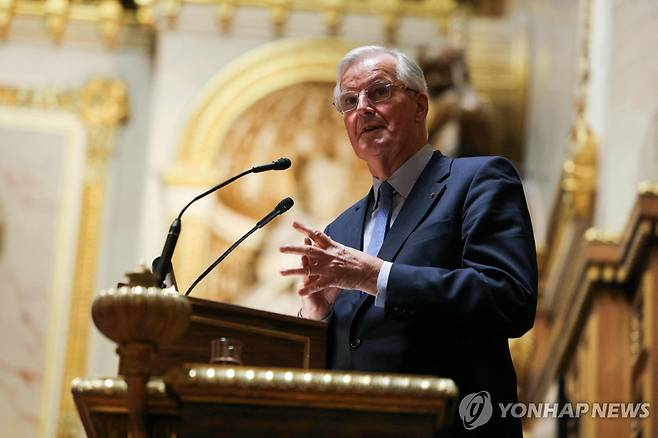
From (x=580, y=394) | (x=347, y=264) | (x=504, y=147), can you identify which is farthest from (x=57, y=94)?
(x=347, y=264)

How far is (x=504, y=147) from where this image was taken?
35.7ft

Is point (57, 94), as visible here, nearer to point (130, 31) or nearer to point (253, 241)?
point (130, 31)

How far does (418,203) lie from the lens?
3730 millimetres

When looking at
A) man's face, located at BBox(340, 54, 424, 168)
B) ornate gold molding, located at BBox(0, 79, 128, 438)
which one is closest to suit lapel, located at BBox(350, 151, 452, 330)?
man's face, located at BBox(340, 54, 424, 168)

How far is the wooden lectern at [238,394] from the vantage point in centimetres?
287

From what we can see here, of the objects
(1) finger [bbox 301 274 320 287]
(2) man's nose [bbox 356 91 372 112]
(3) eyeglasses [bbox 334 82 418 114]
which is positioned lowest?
(1) finger [bbox 301 274 320 287]

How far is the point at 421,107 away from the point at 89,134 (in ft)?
20.9

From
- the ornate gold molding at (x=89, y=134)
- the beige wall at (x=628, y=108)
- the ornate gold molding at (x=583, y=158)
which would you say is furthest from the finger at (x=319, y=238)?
the ornate gold molding at (x=89, y=134)

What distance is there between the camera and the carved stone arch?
986 centimetres

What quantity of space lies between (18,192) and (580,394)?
465 centimetres
